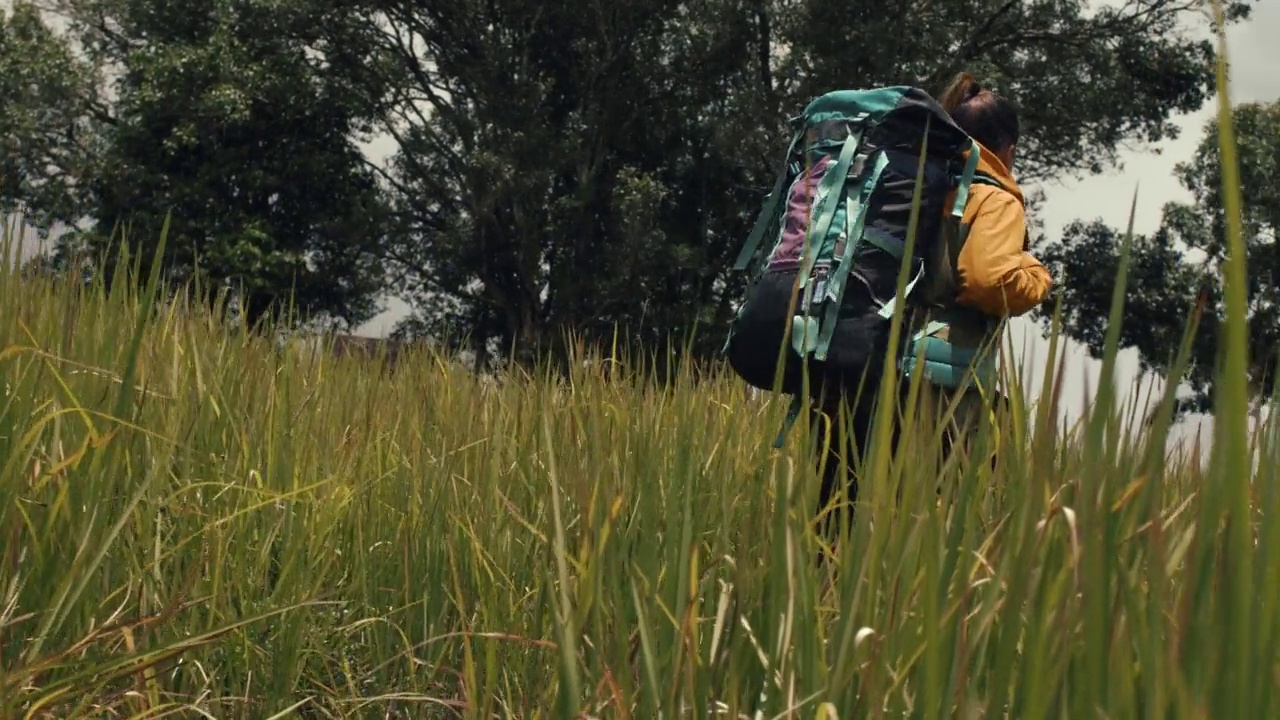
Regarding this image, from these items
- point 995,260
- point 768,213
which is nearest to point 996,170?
point 995,260

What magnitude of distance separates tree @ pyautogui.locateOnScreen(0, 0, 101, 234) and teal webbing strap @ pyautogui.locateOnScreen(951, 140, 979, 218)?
18139mm

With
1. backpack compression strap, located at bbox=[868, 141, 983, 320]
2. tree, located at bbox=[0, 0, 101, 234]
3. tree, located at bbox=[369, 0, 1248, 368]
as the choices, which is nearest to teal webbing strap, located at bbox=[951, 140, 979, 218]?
backpack compression strap, located at bbox=[868, 141, 983, 320]

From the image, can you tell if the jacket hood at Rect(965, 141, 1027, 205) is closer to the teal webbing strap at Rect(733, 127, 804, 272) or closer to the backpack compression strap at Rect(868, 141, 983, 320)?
the backpack compression strap at Rect(868, 141, 983, 320)

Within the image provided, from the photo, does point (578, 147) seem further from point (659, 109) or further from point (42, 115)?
point (42, 115)

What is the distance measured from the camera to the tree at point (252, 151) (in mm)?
17766

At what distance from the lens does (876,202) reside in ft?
8.02

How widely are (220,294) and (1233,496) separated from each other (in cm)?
335

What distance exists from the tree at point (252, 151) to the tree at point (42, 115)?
30.0 inches

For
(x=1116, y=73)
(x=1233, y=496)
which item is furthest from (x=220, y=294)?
(x=1116, y=73)

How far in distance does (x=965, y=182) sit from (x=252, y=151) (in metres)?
17.9

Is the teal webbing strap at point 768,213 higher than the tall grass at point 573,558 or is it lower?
higher

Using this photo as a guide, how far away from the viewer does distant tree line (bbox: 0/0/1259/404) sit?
17234mm

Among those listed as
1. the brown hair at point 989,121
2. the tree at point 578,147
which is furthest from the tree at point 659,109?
the brown hair at point 989,121

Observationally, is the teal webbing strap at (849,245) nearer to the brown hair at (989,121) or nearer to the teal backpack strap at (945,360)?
the teal backpack strap at (945,360)
